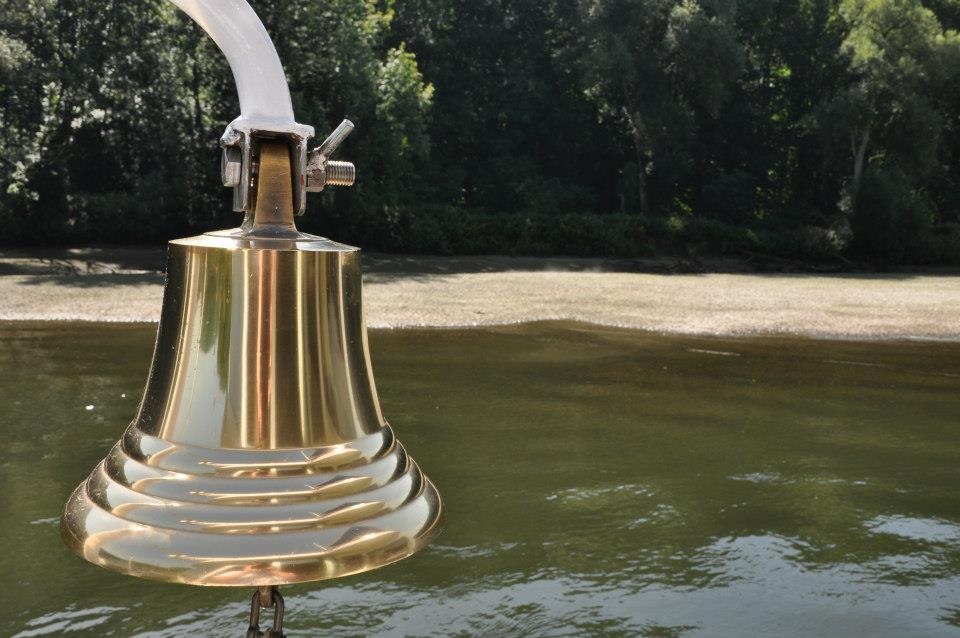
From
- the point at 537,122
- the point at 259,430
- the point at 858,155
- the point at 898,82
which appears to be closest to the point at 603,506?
the point at 259,430

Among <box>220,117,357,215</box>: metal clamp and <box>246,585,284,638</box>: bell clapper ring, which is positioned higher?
Answer: <box>220,117,357,215</box>: metal clamp

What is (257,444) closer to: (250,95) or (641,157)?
(250,95)

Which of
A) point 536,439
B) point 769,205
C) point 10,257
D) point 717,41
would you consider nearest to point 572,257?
point 717,41

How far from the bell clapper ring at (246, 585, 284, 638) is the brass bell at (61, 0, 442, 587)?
0.05m

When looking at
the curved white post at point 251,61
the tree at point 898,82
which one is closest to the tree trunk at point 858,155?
the tree at point 898,82

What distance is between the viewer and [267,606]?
1016 mm

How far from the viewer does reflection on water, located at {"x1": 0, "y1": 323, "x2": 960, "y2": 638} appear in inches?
167

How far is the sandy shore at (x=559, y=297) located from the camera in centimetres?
1495

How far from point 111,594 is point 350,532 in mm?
3831

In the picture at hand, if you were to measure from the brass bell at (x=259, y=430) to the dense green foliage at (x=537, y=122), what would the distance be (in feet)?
77.5

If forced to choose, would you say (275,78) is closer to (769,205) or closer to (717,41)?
(717,41)

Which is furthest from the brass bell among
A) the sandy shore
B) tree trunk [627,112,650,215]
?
tree trunk [627,112,650,215]

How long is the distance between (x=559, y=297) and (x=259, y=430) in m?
17.7

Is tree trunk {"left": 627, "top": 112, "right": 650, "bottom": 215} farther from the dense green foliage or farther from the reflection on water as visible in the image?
the reflection on water
